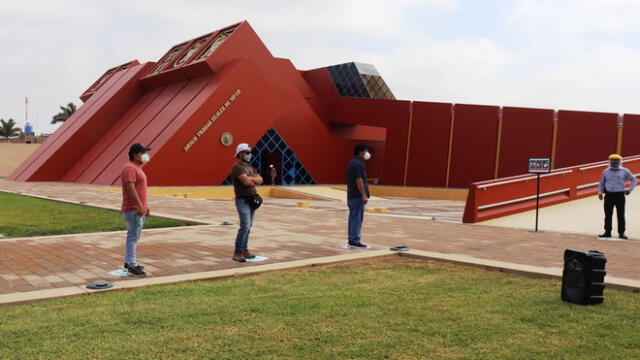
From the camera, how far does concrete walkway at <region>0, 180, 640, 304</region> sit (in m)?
5.88

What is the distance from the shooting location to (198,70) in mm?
29531

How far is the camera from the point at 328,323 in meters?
4.15

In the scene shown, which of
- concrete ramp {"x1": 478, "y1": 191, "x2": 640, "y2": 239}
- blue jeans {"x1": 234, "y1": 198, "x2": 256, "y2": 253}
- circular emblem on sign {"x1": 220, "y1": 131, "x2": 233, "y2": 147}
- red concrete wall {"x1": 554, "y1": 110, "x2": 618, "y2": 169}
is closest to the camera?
blue jeans {"x1": 234, "y1": 198, "x2": 256, "y2": 253}

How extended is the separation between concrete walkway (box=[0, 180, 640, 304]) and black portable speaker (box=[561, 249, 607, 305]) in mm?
853

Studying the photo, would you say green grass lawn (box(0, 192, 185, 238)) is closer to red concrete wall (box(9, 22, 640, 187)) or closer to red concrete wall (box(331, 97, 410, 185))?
red concrete wall (box(9, 22, 640, 187))

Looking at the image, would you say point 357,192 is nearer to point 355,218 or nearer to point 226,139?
point 355,218

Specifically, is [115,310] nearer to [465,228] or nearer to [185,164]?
[465,228]

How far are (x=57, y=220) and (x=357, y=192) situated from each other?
22.8ft

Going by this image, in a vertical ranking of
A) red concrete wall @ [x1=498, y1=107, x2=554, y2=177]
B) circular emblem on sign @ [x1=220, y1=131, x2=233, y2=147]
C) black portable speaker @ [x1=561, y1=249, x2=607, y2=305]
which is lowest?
black portable speaker @ [x1=561, y1=249, x2=607, y2=305]

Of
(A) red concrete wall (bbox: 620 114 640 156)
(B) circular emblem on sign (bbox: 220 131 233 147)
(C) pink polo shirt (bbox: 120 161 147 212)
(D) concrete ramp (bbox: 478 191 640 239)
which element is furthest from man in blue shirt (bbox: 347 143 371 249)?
(A) red concrete wall (bbox: 620 114 640 156)

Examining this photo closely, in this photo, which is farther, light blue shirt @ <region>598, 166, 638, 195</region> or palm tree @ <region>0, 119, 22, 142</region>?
→ palm tree @ <region>0, 119, 22, 142</region>

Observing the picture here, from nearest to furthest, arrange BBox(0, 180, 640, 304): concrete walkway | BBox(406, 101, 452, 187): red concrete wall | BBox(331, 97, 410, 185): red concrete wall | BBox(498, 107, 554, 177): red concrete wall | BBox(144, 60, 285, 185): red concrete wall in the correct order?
BBox(0, 180, 640, 304): concrete walkway, BBox(144, 60, 285, 185): red concrete wall, BBox(498, 107, 554, 177): red concrete wall, BBox(406, 101, 452, 187): red concrete wall, BBox(331, 97, 410, 185): red concrete wall

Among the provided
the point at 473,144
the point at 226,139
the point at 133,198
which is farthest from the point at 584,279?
the point at 473,144

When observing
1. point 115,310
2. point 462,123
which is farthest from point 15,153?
point 115,310
